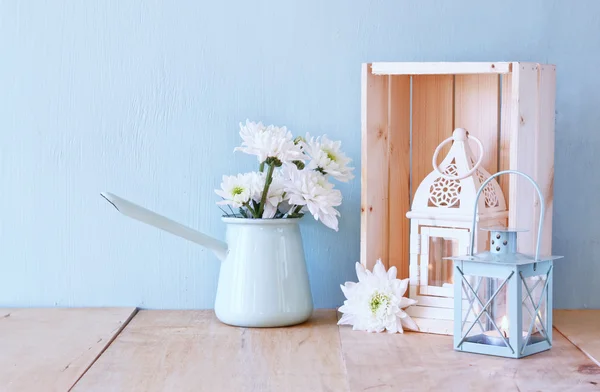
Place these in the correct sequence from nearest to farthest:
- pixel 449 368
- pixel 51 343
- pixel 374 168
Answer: pixel 449 368 < pixel 51 343 < pixel 374 168

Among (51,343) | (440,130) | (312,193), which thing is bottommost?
(51,343)

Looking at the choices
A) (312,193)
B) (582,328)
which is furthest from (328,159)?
(582,328)

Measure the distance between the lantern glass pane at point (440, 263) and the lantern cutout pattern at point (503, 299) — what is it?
82 mm

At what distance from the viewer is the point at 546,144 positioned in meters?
1.06

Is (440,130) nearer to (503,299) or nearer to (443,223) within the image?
(443,223)

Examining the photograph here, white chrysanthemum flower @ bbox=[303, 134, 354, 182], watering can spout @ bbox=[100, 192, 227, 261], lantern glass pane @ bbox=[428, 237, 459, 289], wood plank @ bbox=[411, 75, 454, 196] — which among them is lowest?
lantern glass pane @ bbox=[428, 237, 459, 289]

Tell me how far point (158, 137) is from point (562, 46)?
2.30 ft

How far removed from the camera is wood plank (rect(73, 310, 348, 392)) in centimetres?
81

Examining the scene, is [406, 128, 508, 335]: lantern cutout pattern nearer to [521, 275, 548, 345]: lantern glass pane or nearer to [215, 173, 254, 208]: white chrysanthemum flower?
[521, 275, 548, 345]: lantern glass pane

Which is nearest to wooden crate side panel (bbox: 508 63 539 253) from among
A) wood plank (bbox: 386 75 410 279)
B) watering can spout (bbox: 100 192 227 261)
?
wood plank (bbox: 386 75 410 279)

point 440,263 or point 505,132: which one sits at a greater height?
point 505,132

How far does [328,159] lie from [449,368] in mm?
369

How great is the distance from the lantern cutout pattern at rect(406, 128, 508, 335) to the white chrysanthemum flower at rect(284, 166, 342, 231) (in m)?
0.12

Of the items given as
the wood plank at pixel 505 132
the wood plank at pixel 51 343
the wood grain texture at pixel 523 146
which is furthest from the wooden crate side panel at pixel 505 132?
the wood plank at pixel 51 343
